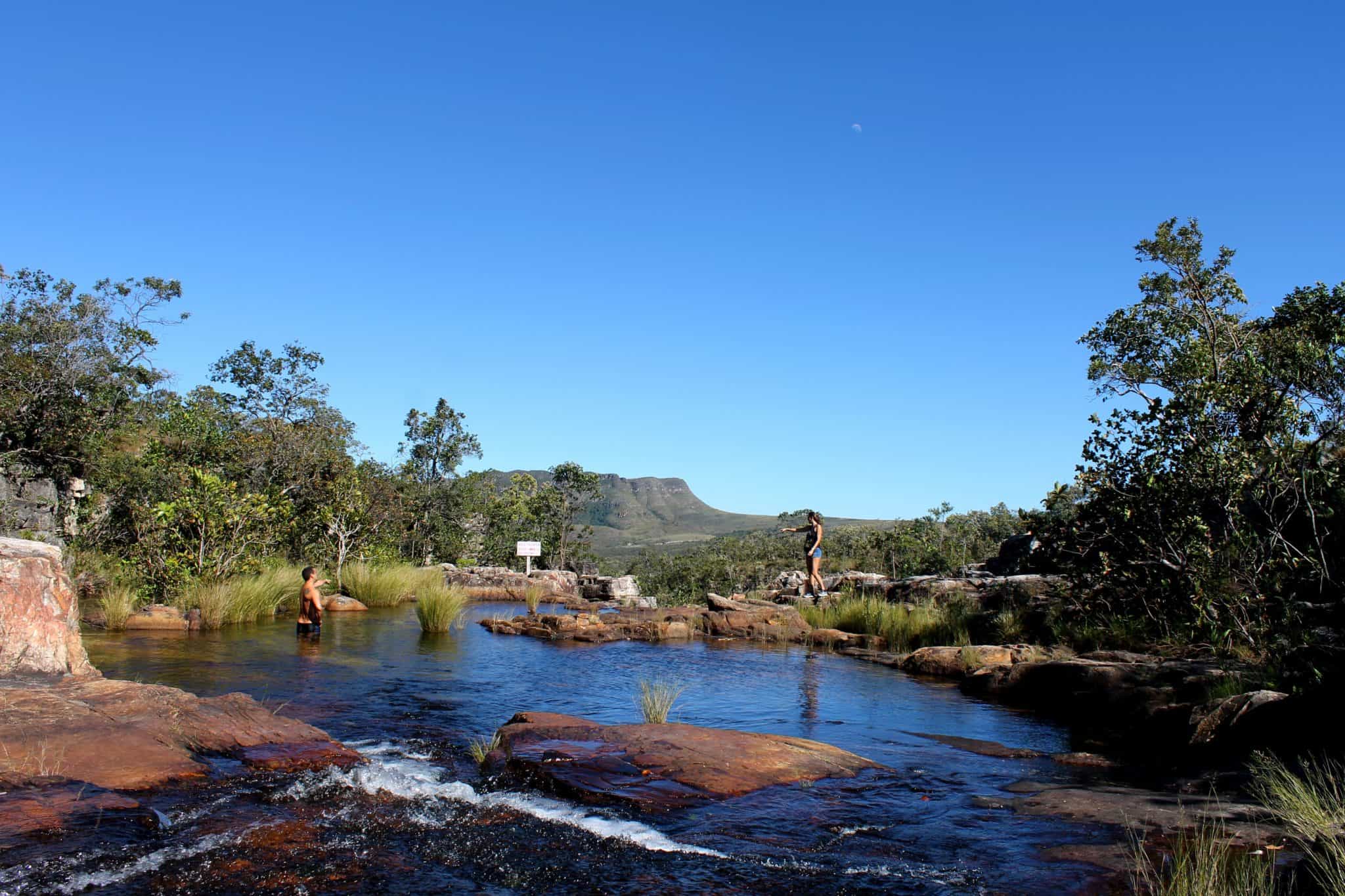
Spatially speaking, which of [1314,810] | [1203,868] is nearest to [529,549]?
[1314,810]

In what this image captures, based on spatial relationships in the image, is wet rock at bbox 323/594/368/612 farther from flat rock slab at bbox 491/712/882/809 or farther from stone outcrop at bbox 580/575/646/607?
flat rock slab at bbox 491/712/882/809

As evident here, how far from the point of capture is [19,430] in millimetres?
17188

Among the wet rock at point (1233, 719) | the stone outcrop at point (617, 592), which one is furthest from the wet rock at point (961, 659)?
the stone outcrop at point (617, 592)

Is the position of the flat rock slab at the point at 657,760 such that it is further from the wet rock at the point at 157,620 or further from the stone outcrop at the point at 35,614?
the wet rock at the point at 157,620

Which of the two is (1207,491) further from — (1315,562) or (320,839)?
(320,839)

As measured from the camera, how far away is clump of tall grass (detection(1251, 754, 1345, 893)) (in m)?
3.84

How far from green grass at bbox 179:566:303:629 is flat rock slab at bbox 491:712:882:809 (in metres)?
10.4

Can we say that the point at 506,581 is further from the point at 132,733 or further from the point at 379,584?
the point at 132,733

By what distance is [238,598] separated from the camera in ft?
53.7

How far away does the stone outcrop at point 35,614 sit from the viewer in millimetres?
7398

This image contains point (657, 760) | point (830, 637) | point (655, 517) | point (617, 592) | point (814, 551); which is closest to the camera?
point (657, 760)

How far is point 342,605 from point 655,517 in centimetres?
12532

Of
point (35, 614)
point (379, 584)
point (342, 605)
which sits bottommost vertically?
point (342, 605)

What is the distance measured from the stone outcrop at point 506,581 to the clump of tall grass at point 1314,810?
75.6 feet
